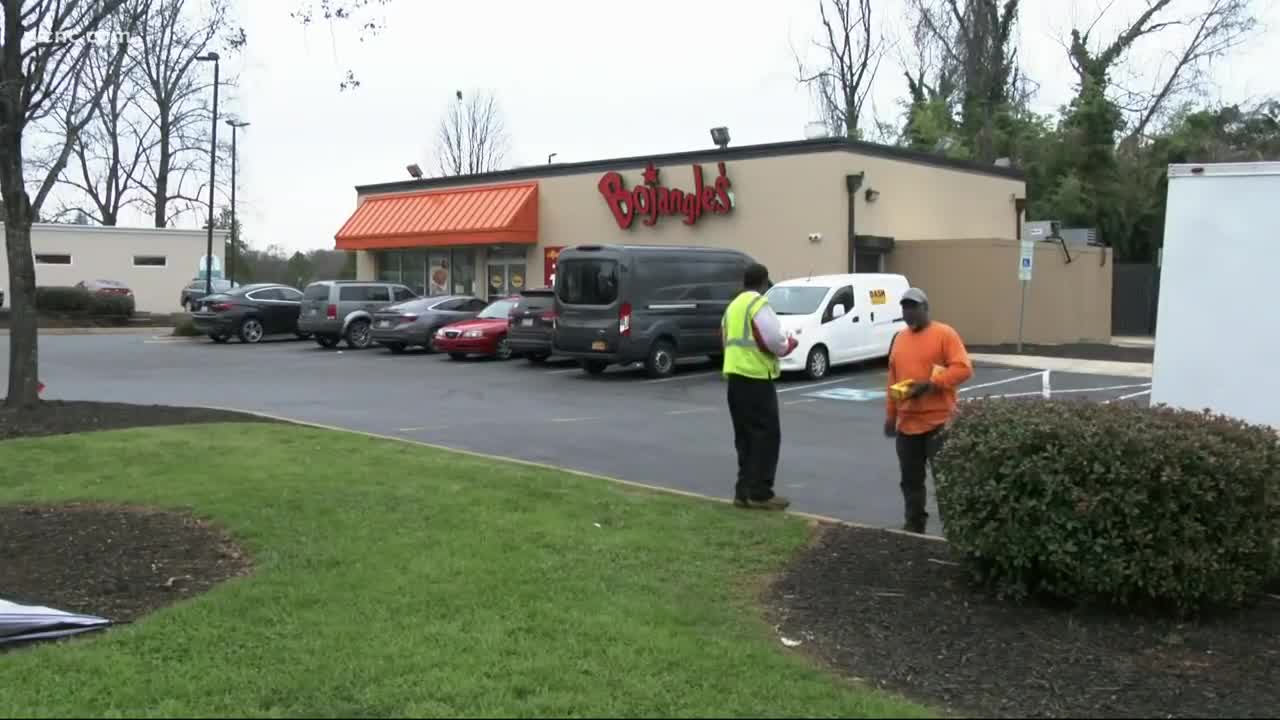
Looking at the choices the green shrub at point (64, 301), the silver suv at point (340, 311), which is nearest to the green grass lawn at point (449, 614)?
the silver suv at point (340, 311)

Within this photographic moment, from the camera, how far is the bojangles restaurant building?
84.8ft

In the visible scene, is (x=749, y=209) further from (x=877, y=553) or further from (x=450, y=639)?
(x=450, y=639)

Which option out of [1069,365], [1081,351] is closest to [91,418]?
[1069,365]

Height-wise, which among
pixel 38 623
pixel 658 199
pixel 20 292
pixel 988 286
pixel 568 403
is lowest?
pixel 568 403

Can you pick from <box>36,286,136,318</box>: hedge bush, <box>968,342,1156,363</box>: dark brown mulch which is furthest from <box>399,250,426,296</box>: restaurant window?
<box>968,342,1156,363</box>: dark brown mulch

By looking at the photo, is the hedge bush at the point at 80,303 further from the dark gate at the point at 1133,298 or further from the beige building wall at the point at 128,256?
the dark gate at the point at 1133,298

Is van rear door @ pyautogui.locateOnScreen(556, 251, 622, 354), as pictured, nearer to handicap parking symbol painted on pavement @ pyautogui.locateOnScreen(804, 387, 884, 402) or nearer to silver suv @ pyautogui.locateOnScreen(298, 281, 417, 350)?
handicap parking symbol painted on pavement @ pyautogui.locateOnScreen(804, 387, 884, 402)

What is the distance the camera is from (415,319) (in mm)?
26594

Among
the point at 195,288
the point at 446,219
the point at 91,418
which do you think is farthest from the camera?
the point at 195,288

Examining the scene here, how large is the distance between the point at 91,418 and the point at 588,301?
31.7ft

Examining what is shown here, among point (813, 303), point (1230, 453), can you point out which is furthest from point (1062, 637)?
point (813, 303)

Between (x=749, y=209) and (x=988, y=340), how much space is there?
238 inches

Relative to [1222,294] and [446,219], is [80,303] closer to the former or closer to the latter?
[446,219]

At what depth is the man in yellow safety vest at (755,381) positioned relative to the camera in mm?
7961
